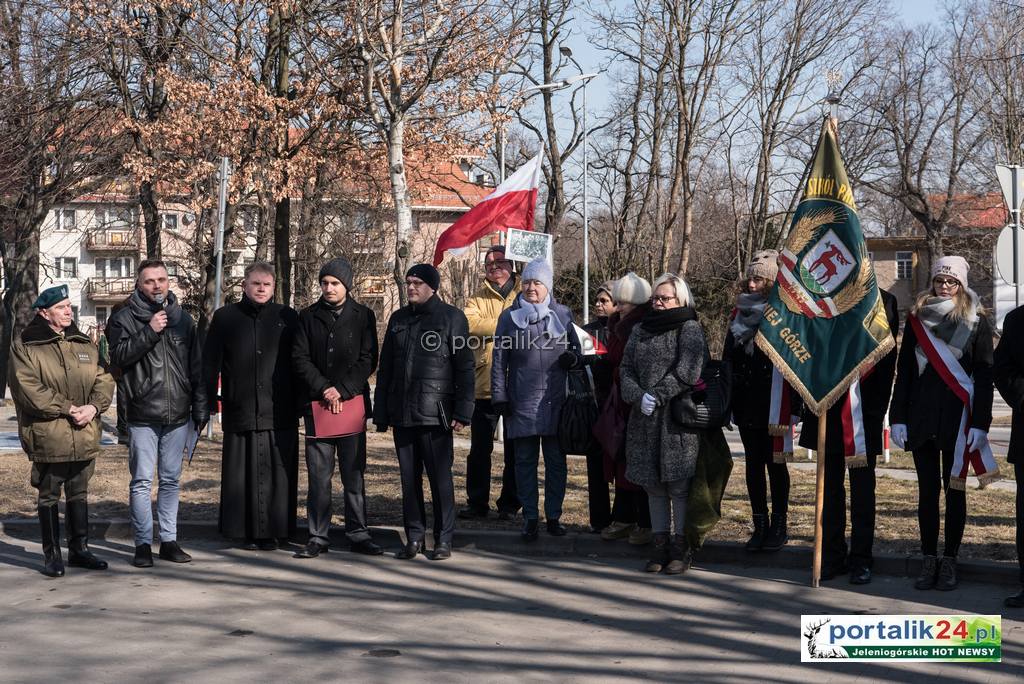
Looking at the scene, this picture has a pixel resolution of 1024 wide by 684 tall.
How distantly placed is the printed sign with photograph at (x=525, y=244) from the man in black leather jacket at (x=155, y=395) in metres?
4.20

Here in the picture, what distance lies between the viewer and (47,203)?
26.1 meters

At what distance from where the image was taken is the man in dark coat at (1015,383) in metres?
6.92

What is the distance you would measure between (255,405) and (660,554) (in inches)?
121

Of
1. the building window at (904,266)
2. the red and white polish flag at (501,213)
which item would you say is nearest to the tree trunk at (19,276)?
the red and white polish flag at (501,213)

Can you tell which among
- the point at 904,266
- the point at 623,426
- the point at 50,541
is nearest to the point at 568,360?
the point at 623,426

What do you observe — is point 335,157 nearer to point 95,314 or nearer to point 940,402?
point 940,402

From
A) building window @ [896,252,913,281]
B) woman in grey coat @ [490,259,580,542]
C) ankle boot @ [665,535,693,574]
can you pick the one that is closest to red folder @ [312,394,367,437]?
woman in grey coat @ [490,259,580,542]

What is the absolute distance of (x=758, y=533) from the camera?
832 centimetres

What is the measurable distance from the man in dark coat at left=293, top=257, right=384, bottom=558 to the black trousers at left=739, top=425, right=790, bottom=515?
2674mm

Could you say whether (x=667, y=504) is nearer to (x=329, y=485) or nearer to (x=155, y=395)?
(x=329, y=485)

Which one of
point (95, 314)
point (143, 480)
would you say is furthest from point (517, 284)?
point (95, 314)

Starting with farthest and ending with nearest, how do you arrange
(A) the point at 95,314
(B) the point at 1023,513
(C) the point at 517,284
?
(A) the point at 95,314, (C) the point at 517,284, (B) the point at 1023,513

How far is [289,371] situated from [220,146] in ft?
51.1

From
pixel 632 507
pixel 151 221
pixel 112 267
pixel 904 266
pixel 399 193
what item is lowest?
pixel 632 507
